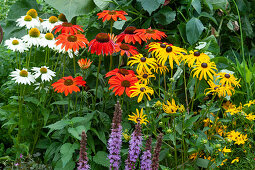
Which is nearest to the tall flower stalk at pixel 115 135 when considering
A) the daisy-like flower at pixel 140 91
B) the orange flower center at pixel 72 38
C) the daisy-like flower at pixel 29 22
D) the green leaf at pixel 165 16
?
the daisy-like flower at pixel 140 91

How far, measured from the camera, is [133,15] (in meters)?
2.24

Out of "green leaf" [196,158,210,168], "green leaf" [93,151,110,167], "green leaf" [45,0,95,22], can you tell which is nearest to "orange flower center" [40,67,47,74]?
"green leaf" [45,0,95,22]

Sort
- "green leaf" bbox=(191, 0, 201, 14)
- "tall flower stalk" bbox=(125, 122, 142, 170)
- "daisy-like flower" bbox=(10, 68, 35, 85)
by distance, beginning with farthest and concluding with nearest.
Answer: "green leaf" bbox=(191, 0, 201, 14)
"daisy-like flower" bbox=(10, 68, 35, 85)
"tall flower stalk" bbox=(125, 122, 142, 170)

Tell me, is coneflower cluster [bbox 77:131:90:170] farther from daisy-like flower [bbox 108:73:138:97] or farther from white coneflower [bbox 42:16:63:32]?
white coneflower [bbox 42:16:63:32]

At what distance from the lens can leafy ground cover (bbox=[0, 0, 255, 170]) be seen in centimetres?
150

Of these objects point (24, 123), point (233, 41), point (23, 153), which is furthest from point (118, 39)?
point (233, 41)

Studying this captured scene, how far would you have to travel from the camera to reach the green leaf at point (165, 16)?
78.9 inches

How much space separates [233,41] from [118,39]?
144cm

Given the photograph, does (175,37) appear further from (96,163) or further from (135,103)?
(96,163)

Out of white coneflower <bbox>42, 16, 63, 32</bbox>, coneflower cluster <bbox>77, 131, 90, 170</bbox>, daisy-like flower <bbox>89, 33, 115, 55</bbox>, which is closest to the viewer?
coneflower cluster <bbox>77, 131, 90, 170</bbox>

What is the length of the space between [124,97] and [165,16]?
594mm

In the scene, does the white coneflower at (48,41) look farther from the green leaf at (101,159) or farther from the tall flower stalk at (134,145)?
the tall flower stalk at (134,145)

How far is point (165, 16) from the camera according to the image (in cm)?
203

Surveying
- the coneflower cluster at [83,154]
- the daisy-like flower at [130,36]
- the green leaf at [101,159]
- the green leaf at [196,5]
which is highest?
the green leaf at [196,5]
